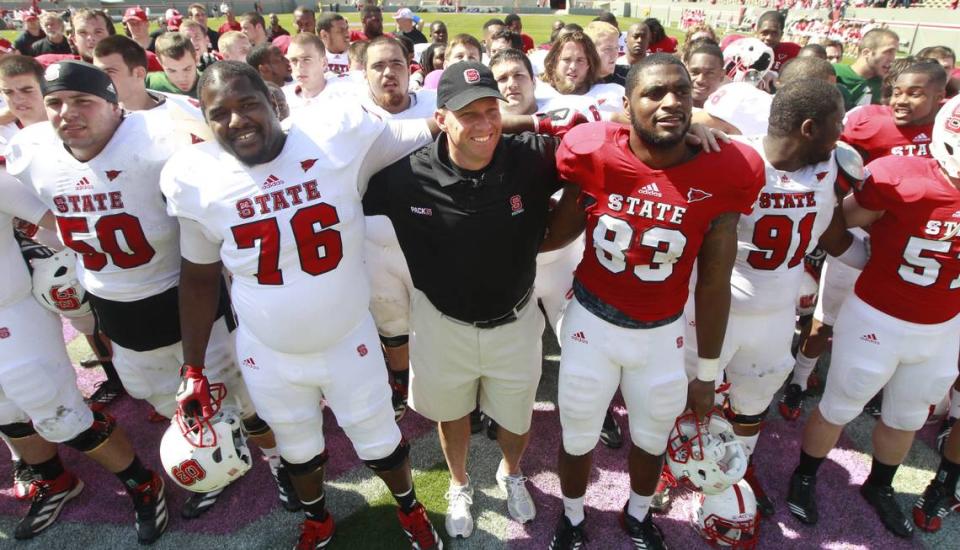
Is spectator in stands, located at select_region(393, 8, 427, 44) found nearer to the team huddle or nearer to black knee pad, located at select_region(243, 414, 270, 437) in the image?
the team huddle

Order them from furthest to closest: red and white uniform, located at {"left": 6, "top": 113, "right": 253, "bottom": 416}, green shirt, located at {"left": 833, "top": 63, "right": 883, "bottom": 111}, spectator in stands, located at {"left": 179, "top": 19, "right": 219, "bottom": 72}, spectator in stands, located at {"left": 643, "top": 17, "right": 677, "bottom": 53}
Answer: spectator in stands, located at {"left": 643, "top": 17, "right": 677, "bottom": 53} < spectator in stands, located at {"left": 179, "top": 19, "right": 219, "bottom": 72} < green shirt, located at {"left": 833, "top": 63, "right": 883, "bottom": 111} < red and white uniform, located at {"left": 6, "top": 113, "right": 253, "bottom": 416}

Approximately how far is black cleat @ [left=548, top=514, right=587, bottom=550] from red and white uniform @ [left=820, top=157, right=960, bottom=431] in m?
1.47

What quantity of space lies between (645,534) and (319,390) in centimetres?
179

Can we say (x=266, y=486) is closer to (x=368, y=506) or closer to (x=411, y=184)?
(x=368, y=506)

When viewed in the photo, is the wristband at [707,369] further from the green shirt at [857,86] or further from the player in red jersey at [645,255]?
the green shirt at [857,86]

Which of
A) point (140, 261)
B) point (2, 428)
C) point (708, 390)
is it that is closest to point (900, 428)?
point (708, 390)

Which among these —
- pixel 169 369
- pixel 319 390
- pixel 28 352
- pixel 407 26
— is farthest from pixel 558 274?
pixel 407 26

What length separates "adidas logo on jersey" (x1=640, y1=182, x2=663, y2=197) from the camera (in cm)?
229

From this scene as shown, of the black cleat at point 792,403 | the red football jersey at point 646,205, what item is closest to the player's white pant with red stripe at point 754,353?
the red football jersey at point 646,205

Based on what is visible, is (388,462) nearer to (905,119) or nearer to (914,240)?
(914,240)

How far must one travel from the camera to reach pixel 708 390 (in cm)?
261

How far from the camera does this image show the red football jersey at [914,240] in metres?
2.62

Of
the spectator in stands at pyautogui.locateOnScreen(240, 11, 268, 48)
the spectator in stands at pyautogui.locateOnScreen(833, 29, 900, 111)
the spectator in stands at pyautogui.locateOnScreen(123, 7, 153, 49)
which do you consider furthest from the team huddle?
the spectator in stands at pyautogui.locateOnScreen(240, 11, 268, 48)

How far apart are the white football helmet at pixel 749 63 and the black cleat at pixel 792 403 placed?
2582 millimetres
